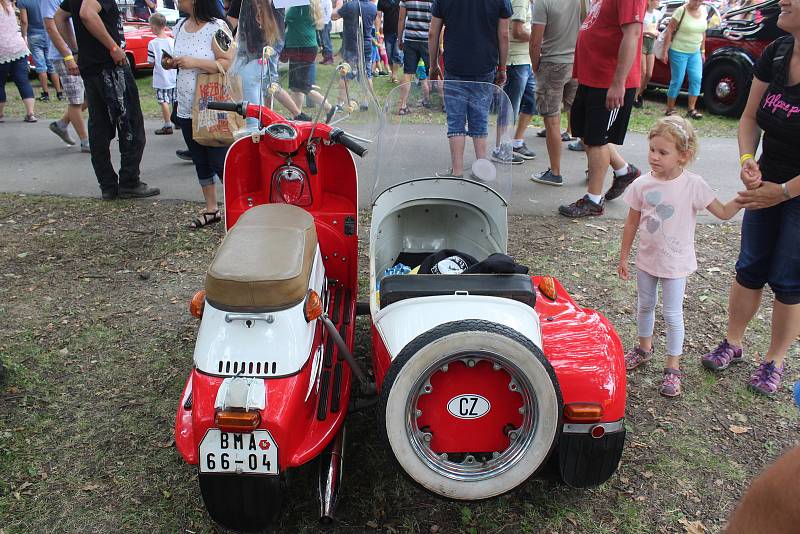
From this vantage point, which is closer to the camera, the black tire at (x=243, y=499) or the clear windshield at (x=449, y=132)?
the black tire at (x=243, y=499)

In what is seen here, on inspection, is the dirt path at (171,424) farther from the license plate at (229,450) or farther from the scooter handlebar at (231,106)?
the scooter handlebar at (231,106)

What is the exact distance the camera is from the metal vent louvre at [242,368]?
7.09ft

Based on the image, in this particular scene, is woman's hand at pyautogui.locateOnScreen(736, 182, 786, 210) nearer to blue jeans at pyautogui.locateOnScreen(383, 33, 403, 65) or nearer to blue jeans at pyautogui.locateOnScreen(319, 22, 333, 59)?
blue jeans at pyautogui.locateOnScreen(319, 22, 333, 59)

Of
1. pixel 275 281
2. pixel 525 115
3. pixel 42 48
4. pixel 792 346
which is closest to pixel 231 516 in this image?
pixel 275 281

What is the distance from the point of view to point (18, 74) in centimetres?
823

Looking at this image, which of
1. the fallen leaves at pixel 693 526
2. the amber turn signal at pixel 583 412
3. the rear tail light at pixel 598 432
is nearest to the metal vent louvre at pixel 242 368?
the amber turn signal at pixel 583 412

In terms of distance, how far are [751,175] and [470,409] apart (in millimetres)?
1832

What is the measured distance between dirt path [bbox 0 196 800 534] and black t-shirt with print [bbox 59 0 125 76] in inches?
64.7

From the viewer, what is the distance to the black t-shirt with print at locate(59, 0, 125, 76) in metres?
5.27

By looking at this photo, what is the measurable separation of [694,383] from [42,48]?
10.8m

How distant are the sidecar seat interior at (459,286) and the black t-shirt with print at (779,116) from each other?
5.06 feet

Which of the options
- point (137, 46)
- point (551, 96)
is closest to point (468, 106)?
point (551, 96)

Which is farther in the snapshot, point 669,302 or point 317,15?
point 317,15

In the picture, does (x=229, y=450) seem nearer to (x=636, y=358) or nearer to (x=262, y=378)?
(x=262, y=378)
